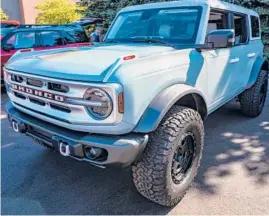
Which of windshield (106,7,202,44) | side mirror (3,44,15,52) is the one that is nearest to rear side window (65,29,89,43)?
side mirror (3,44,15,52)

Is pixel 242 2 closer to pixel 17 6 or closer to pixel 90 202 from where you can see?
pixel 90 202

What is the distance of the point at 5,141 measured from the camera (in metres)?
4.32

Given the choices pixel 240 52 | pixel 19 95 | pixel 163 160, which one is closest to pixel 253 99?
pixel 240 52

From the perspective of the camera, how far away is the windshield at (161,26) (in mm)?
3420

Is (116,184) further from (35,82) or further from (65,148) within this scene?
(35,82)

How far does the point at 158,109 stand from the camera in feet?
7.80

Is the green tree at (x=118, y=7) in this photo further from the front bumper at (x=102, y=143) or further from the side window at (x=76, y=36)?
the front bumper at (x=102, y=143)

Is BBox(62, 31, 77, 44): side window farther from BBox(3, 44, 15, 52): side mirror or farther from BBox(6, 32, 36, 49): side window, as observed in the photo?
BBox(3, 44, 15, 52): side mirror

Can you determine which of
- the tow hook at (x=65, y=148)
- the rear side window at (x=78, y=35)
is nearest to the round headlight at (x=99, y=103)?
the tow hook at (x=65, y=148)

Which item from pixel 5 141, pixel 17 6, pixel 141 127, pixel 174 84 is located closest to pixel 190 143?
pixel 174 84

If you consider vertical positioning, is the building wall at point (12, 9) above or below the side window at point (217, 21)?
below

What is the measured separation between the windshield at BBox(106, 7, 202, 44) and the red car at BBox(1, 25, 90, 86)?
3.70 m

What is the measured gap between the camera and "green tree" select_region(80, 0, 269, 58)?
8.98 meters

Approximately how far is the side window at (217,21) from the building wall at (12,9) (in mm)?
22912
